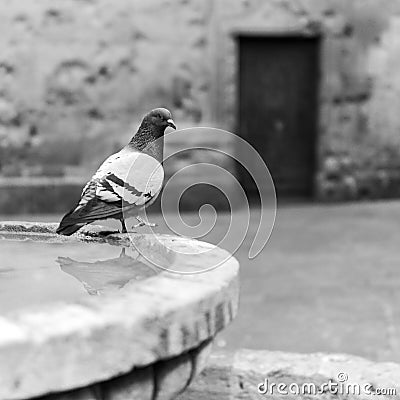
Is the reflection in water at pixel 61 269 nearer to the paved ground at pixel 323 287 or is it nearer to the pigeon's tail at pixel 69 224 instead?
the pigeon's tail at pixel 69 224

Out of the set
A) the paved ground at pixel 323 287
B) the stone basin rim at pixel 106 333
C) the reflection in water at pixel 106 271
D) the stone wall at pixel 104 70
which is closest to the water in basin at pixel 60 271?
the reflection in water at pixel 106 271

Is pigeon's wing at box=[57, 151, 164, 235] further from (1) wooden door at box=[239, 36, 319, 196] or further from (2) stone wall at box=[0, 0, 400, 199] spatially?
(1) wooden door at box=[239, 36, 319, 196]

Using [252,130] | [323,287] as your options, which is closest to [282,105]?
[252,130]

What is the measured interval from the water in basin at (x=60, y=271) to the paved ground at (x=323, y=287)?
162 cm

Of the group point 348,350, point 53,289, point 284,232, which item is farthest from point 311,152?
point 53,289

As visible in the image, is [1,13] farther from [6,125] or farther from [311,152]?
[311,152]

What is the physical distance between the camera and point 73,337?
3.82ft

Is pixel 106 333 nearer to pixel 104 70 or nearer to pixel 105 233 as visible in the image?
pixel 105 233

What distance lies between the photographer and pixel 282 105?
7.54 metres

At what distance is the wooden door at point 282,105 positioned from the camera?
741 cm

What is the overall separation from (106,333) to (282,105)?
6515 millimetres

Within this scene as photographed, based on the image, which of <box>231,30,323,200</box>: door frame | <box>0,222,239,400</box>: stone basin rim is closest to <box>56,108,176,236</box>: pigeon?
<box>0,222,239,400</box>: stone basin rim

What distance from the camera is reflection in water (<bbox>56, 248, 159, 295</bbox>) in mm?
1546

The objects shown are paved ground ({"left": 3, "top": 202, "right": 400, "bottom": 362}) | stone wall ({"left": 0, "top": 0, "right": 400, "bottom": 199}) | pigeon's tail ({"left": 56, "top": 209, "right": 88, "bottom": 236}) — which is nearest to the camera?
pigeon's tail ({"left": 56, "top": 209, "right": 88, "bottom": 236})
